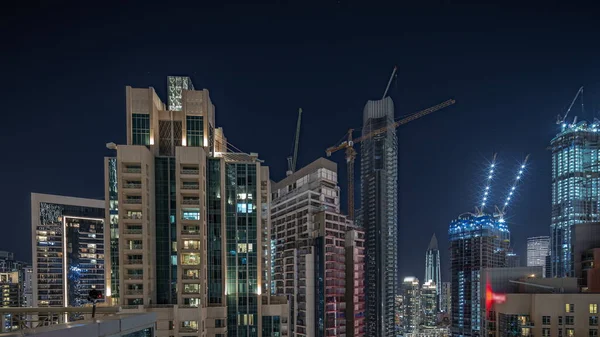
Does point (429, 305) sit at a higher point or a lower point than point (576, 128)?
lower

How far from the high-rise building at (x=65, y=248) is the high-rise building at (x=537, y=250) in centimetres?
17827

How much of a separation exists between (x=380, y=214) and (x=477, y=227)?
30997mm

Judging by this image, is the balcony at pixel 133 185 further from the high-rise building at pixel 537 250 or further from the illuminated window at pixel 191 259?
the high-rise building at pixel 537 250

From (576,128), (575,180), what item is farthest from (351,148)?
(575,180)

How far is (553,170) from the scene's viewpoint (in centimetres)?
11031

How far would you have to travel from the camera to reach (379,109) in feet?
468

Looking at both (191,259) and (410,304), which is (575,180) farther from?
(191,259)

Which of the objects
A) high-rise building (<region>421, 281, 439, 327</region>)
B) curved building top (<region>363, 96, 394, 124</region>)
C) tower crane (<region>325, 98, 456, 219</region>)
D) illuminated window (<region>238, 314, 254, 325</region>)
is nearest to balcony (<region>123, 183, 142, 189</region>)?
illuminated window (<region>238, 314, 254, 325</region>)

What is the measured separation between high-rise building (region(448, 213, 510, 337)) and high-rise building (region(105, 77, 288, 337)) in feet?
302

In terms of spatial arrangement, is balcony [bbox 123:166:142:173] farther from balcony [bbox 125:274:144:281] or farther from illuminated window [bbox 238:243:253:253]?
illuminated window [bbox 238:243:253:253]

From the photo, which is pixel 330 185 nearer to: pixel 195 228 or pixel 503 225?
pixel 195 228

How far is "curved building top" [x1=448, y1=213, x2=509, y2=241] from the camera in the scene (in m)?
115

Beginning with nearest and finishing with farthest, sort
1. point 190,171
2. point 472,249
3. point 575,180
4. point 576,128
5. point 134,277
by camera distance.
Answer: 1. point 134,277
2. point 190,171
3. point 576,128
4. point 575,180
5. point 472,249

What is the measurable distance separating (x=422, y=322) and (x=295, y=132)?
119m
